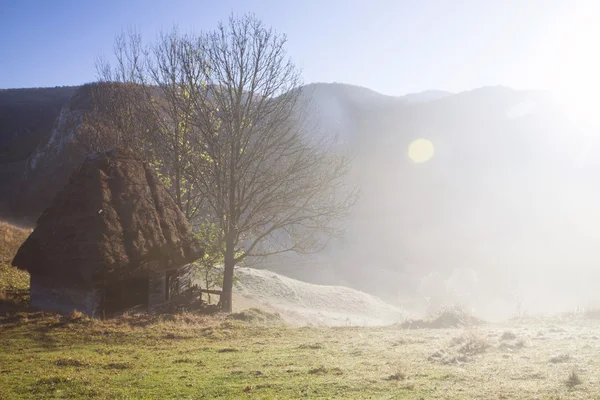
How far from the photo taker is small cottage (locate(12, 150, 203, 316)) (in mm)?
14070

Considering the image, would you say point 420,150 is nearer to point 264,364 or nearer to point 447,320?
point 447,320

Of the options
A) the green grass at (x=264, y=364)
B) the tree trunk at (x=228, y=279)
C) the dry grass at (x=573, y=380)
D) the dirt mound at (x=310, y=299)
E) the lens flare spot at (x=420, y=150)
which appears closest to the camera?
the dry grass at (x=573, y=380)

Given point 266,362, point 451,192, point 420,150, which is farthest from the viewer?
point 420,150

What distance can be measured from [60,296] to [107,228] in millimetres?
2865

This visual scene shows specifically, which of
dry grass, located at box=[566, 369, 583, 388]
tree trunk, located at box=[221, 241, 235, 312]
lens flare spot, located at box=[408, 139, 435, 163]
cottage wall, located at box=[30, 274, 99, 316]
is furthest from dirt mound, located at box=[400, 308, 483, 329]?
lens flare spot, located at box=[408, 139, 435, 163]

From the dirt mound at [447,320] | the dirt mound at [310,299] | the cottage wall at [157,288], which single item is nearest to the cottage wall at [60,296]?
the cottage wall at [157,288]

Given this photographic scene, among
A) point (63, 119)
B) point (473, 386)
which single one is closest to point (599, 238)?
point (473, 386)

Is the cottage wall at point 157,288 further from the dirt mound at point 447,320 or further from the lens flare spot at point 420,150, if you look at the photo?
the lens flare spot at point 420,150

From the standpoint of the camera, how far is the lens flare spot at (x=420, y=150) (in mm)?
106250

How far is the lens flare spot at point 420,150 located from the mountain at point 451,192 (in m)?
1.14

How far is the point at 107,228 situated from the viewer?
47.5ft

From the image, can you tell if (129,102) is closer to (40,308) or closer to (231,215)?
(231,215)

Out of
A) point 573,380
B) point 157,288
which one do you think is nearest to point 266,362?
point 573,380

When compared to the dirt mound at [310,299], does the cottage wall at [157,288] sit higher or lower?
higher
